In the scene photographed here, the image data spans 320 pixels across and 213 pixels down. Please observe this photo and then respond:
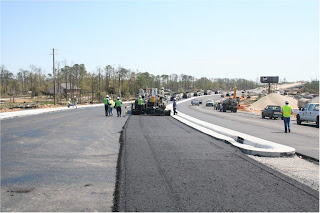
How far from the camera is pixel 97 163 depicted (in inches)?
391

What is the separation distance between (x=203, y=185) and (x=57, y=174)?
3.82 metres

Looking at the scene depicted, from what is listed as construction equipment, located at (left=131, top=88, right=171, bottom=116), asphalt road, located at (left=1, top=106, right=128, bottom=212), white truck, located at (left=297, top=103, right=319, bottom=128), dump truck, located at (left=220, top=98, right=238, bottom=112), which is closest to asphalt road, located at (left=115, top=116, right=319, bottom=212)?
asphalt road, located at (left=1, top=106, right=128, bottom=212)

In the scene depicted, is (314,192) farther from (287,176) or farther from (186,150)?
(186,150)

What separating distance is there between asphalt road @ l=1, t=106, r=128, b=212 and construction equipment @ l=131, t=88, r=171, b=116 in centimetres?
1973

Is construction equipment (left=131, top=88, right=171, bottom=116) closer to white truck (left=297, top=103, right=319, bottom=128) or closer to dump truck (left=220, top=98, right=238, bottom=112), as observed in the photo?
white truck (left=297, top=103, right=319, bottom=128)

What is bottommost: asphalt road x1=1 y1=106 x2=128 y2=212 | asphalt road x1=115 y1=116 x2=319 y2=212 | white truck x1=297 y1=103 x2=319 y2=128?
asphalt road x1=1 y1=106 x2=128 y2=212

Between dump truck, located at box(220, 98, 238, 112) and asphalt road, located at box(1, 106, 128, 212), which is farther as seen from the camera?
dump truck, located at box(220, 98, 238, 112)

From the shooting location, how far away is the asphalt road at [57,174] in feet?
20.7

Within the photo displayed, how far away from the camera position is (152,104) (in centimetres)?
3506

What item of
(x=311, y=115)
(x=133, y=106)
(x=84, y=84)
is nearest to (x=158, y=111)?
(x=133, y=106)

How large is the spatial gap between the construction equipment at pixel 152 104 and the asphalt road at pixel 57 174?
19733mm

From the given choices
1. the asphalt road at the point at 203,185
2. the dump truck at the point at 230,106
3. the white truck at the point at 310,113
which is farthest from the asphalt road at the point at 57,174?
the dump truck at the point at 230,106

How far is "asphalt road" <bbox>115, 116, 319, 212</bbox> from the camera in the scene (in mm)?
6023

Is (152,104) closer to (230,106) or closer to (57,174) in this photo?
(230,106)
